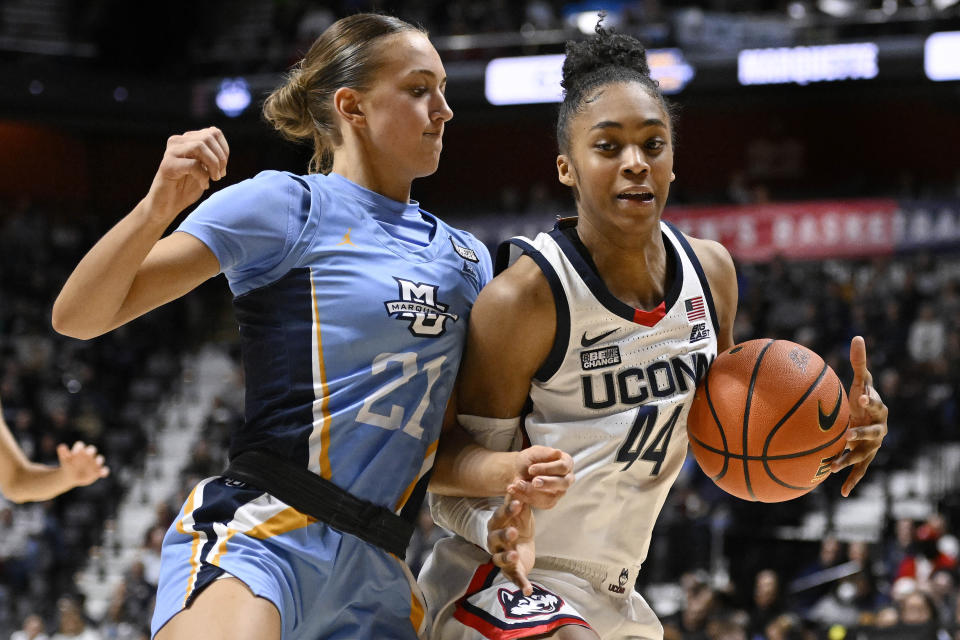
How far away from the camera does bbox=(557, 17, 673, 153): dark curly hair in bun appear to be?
9.73 ft

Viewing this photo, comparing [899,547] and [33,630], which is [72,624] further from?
[899,547]

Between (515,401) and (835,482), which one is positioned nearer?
(515,401)

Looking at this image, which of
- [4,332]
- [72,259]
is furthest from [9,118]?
→ [4,332]

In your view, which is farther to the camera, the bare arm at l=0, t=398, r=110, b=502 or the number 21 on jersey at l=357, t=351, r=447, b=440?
the bare arm at l=0, t=398, r=110, b=502

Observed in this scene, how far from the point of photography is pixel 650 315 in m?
2.92

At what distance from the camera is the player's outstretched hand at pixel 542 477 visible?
239 centimetres

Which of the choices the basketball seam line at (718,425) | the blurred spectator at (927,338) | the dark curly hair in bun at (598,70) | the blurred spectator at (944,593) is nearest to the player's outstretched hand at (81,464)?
the dark curly hair in bun at (598,70)

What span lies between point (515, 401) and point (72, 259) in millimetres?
15569

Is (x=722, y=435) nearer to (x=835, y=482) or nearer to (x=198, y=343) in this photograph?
(x=835, y=482)

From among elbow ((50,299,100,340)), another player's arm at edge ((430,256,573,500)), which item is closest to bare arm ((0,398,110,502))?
another player's arm at edge ((430,256,573,500))

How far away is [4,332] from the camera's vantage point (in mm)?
15398

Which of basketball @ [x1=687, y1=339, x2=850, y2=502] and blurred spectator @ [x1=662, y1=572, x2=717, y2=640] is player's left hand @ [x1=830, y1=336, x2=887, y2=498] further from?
blurred spectator @ [x1=662, y1=572, x2=717, y2=640]

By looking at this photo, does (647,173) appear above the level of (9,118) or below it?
below

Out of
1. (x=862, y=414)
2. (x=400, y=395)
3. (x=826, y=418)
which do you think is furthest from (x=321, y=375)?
(x=862, y=414)
